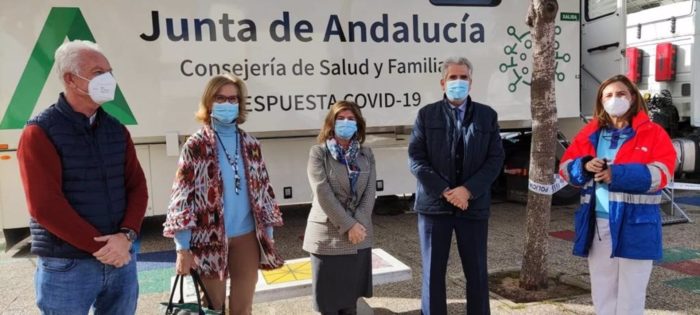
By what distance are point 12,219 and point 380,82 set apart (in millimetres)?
3808

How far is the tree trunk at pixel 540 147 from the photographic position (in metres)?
4.01

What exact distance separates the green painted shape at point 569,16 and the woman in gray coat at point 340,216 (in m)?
4.33

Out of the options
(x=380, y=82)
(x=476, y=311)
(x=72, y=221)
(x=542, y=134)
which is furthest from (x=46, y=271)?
(x=380, y=82)

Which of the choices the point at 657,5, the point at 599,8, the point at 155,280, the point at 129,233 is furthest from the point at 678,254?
the point at 657,5

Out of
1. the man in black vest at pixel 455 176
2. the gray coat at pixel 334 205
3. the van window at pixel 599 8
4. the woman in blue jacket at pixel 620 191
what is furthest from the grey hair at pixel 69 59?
the van window at pixel 599 8

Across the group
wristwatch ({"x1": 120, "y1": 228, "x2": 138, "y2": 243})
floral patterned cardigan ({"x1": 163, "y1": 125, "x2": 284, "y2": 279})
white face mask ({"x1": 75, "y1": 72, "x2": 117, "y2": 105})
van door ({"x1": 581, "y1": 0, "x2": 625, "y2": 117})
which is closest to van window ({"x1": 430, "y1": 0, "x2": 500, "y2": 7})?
van door ({"x1": 581, "y1": 0, "x2": 625, "y2": 117})

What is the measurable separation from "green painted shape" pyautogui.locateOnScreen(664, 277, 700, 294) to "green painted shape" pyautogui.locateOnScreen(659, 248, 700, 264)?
50cm

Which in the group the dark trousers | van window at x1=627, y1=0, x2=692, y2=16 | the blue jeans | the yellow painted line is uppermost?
van window at x1=627, y1=0, x2=692, y2=16

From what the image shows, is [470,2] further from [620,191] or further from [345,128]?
[620,191]

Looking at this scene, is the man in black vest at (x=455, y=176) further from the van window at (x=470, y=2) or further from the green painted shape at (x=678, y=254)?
the van window at (x=470, y=2)

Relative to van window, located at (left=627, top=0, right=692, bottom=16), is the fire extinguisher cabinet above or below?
below

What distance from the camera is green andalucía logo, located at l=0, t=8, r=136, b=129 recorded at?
198 inches

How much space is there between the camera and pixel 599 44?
7.24m

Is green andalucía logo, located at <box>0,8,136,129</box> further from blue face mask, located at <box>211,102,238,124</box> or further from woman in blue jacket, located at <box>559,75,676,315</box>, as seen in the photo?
woman in blue jacket, located at <box>559,75,676,315</box>
